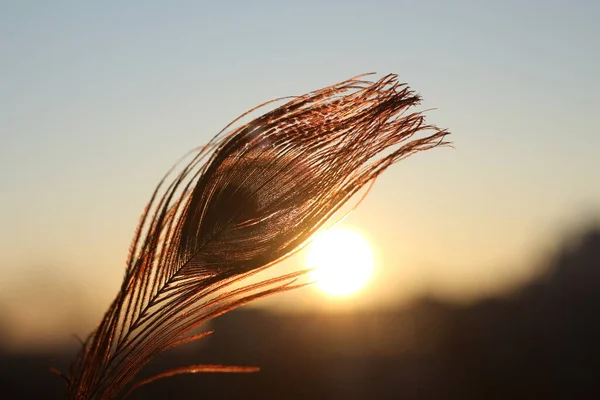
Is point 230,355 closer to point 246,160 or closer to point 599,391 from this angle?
point 599,391

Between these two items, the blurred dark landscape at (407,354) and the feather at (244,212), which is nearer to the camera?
the feather at (244,212)

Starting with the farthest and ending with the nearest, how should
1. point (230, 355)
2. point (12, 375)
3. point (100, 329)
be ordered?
point (12, 375) < point (230, 355) < point (100, 329)

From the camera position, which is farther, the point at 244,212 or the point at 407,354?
the point at 407,354

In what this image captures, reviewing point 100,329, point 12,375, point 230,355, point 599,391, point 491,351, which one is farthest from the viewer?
point 12,375

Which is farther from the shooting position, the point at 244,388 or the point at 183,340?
the point at 244,388

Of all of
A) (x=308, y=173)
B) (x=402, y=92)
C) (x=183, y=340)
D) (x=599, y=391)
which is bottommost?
(x=599, y=391)

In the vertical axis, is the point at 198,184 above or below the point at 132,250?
above

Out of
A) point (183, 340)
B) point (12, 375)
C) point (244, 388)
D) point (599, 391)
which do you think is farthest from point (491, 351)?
point (183, 340)

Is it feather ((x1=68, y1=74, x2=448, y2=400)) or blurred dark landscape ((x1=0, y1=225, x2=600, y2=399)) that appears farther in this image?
blurred dark landscape ((x1=0, y1=225, x2=600, y2=399))
